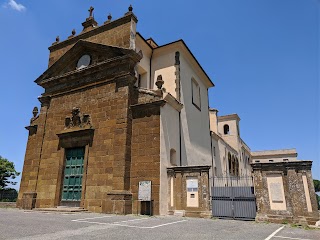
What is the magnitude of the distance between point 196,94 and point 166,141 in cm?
822

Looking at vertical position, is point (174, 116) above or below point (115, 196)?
above

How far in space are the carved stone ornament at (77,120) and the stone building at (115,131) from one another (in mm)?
55

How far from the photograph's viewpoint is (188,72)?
1848 cm

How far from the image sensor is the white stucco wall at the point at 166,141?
11.3 m

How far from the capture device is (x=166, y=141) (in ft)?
40.9

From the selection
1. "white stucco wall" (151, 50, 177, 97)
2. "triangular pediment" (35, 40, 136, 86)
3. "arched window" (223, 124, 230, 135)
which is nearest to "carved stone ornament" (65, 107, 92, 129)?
"triangular pediment" (35, 40, 136, 86)

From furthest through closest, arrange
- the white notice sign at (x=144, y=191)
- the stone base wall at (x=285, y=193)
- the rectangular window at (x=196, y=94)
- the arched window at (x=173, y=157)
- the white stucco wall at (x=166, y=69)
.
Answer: the rectangular window at (x=196, y=94) < the white stucco wall at (x=166, y=69) < the arched window at (x=173, y=157) < the white notice sign at (x=144, y=191) < the stone base wall at (x=285, y=193)

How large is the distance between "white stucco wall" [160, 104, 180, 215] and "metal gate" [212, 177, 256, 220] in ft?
7.25

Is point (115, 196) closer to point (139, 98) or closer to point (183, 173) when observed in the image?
point (183, 173)

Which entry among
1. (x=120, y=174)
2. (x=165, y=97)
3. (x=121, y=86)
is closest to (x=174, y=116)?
(x=165, y=97)

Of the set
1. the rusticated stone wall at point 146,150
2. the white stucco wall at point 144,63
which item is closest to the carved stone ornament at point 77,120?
the rusticated stone wall at point 146,150

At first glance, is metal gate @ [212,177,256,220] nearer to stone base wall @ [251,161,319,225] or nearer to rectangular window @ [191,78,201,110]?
stone base wall @ [251,161,319,225]

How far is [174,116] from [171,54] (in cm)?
533

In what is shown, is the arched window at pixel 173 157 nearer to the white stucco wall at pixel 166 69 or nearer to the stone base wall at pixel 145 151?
the stone base wall at pixel 145 151
